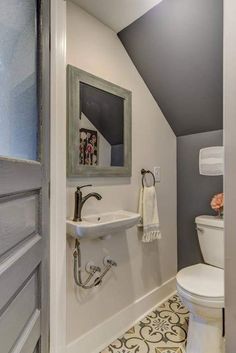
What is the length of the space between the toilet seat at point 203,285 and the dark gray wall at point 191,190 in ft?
1.47

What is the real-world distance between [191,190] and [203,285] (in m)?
0.92

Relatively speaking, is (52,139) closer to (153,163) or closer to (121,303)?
(153,163)

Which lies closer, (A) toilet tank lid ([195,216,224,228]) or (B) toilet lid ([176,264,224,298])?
(B) toilet lid ([176,264,224,298])

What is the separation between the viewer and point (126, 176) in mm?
1686

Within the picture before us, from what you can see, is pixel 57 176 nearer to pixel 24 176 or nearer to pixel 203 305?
pixel 24 176

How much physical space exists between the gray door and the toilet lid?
89 centimetres

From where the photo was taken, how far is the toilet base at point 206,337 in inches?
52.6

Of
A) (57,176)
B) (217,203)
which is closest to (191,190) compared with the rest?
(217,203)

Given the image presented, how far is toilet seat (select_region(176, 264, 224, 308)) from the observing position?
1.28m

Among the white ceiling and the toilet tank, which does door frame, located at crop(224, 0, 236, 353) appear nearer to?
the white ceiling

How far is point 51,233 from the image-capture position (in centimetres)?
114

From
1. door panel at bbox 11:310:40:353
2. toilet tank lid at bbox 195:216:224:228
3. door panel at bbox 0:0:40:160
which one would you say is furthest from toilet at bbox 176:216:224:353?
door panel at bbox 0:0:40:160

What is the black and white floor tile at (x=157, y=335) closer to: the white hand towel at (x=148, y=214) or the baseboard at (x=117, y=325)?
the baseboard at (x=117, y=325)

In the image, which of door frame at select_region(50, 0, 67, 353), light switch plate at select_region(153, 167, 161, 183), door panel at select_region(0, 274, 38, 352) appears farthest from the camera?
light switch plate at select_region(153, 167, 161, 183)
